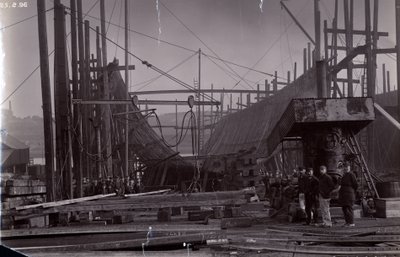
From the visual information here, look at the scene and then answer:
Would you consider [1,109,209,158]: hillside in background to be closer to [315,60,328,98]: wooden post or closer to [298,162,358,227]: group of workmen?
[315,60,328,98]: wooden post

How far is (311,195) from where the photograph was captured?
1198cm

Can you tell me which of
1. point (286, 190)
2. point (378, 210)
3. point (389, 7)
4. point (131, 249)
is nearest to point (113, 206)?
point (131, 249)

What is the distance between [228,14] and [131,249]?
503 cm

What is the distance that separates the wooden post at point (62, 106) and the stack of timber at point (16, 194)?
4.26 ft

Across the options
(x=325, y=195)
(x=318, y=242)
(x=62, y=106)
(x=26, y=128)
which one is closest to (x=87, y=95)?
(x=26, y=128)

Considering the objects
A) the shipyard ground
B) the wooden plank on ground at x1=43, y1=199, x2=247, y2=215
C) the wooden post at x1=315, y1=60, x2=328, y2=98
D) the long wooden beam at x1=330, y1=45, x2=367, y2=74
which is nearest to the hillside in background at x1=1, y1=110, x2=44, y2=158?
the wooden plank on ground at x1=43, y1=199, x2=247, y2=215

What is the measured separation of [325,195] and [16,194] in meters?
9.02

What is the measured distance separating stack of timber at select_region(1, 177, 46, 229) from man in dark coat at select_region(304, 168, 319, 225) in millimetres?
7380

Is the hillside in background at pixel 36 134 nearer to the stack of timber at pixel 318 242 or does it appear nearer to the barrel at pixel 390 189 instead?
the stack of timber at pixel 318 242

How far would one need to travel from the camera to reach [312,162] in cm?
1375

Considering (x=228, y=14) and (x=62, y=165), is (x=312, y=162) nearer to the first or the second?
(x=228, y=14)

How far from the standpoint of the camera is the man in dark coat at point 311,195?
11867 mm

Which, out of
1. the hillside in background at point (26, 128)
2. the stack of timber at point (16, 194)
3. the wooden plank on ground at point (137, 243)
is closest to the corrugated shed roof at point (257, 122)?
the hillside in background at point (26, 128)

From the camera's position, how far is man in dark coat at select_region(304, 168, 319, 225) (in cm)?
1187
